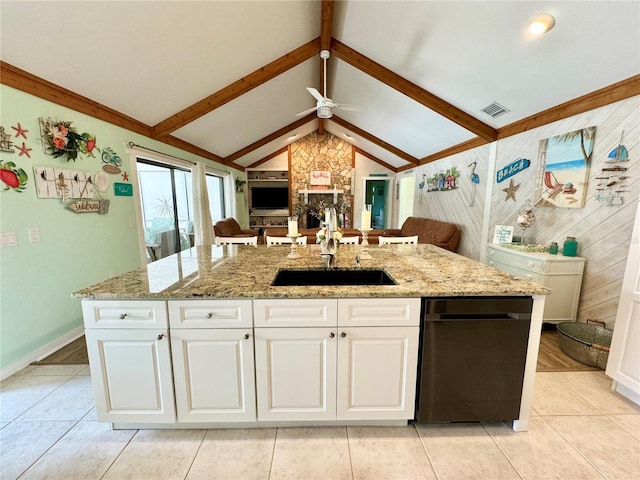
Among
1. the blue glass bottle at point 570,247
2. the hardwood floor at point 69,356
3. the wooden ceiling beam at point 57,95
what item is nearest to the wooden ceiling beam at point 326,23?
the wooden ceiling beam at point 57,95

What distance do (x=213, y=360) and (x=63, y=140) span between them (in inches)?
101

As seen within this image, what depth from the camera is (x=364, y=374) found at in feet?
5.22

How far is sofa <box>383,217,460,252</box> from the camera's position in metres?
5.10

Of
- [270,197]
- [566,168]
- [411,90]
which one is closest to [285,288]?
[566,168]

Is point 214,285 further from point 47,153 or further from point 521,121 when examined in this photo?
point 521,121

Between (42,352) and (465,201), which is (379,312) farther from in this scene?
(465,201)

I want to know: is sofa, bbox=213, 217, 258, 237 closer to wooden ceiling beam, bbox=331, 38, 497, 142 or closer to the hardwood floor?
the hardwood floor

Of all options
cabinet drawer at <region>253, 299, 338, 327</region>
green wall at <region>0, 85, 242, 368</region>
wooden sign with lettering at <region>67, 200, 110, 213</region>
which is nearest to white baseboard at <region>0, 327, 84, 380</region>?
green wall at <region>0, 85, 242, 368</region>

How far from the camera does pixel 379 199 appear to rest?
9.29 meters

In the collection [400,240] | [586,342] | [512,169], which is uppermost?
[512,169]

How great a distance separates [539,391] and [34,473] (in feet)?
10.4

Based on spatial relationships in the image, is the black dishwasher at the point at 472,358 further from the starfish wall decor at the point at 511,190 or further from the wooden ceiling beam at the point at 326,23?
the wooden ceiling beam at the point at 326,23

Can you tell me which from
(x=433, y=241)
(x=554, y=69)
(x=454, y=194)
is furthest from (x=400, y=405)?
(x=454, y=194)

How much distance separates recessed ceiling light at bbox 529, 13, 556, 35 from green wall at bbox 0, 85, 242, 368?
4199mm
